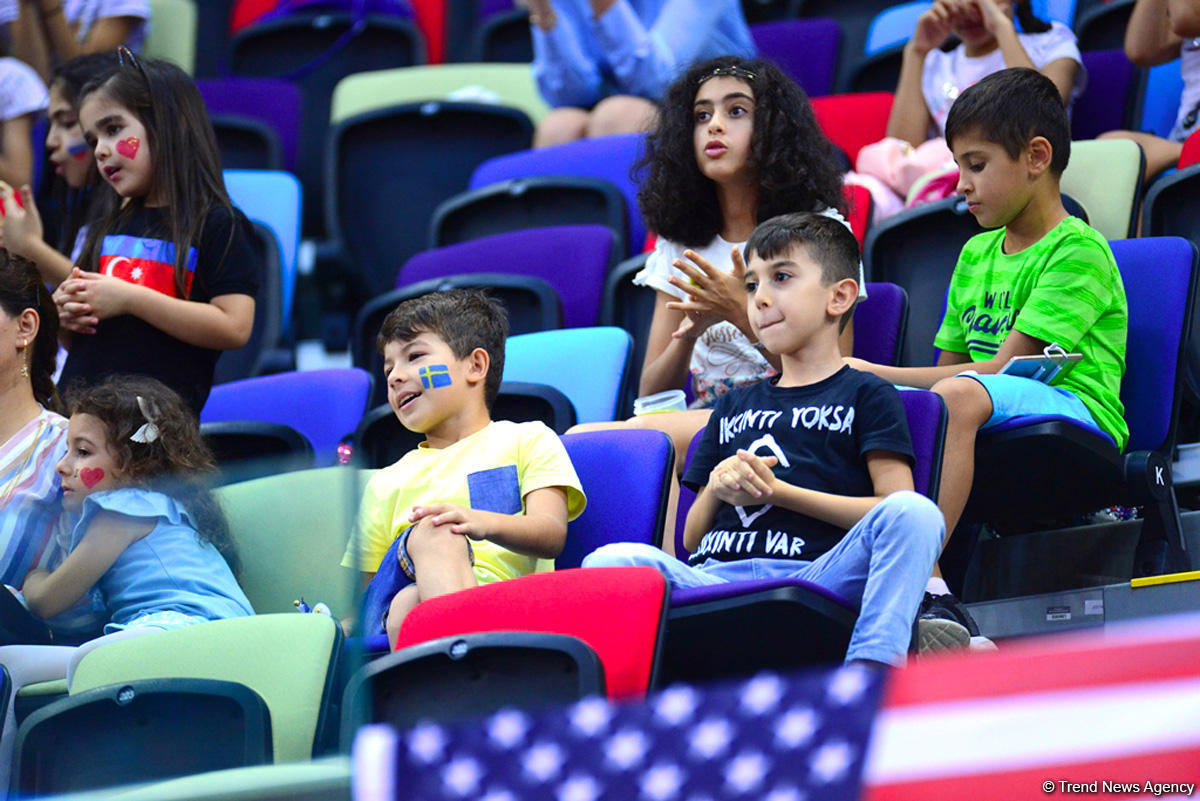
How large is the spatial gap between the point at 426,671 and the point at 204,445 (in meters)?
0.93

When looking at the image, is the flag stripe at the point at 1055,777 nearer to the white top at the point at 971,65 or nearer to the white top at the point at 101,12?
the white top at the point at 971,65

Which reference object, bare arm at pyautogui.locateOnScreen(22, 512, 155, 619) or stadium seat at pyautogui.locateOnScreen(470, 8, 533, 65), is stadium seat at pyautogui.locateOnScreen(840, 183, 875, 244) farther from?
stadium seat at pyautogui.locateOnScreen(470, 8, 533, 65)

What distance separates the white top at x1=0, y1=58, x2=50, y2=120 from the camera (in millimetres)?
4836

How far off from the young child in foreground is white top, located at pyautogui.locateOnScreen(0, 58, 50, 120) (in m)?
2.29

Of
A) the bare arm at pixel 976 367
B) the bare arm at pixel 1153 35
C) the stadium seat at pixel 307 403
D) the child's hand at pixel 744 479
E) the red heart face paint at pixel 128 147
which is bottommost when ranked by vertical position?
the stadium seat at pixel 307 403

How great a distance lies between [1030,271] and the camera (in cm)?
314

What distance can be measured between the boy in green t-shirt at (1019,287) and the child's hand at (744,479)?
41 centimetres

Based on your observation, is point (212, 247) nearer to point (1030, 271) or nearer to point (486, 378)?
point (486, 378)

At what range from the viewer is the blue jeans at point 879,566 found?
2.23 metres

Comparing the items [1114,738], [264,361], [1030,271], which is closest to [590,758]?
[1114,738]

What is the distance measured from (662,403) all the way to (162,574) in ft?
3.58

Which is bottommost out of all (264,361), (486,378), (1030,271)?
(264,361)

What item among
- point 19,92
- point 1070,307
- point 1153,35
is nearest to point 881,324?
point 1070,307

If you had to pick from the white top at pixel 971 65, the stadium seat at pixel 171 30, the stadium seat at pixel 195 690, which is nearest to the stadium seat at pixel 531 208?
the white top at pixel 971 65
